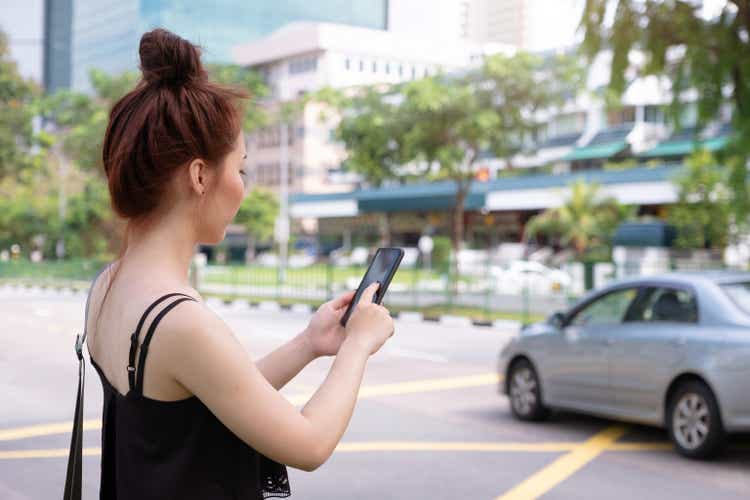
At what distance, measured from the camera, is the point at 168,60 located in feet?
6.97

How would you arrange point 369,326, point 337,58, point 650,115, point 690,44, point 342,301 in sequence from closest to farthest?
point 369,326
point 342,301
point 690,44
point 337,58
point 650,115

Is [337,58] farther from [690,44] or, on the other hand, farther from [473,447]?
[473,447]

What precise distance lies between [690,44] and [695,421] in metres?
6.73

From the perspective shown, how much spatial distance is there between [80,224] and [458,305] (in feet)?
108

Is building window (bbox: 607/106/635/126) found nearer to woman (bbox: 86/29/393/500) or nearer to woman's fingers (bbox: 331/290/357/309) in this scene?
woman's fingers (bbox: 331/290/357/309)

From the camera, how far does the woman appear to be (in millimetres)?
1964

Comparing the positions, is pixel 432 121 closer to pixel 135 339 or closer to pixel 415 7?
pixel 415 7

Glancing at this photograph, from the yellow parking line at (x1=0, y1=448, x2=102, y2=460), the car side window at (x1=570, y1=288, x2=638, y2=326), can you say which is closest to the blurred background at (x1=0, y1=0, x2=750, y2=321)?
the car side window at (x1=570, y1=288, x2=638, y2=326)

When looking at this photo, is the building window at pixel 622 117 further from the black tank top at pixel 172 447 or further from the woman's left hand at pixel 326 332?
the black tank top at pixel 172 447

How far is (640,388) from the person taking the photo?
9.02m

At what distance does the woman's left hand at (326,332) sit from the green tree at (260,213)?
6986cm

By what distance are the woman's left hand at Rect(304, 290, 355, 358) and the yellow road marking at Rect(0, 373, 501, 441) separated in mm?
6538

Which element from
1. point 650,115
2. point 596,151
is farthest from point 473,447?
point 650,115

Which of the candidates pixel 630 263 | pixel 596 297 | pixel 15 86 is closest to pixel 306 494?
pixel 596 297
